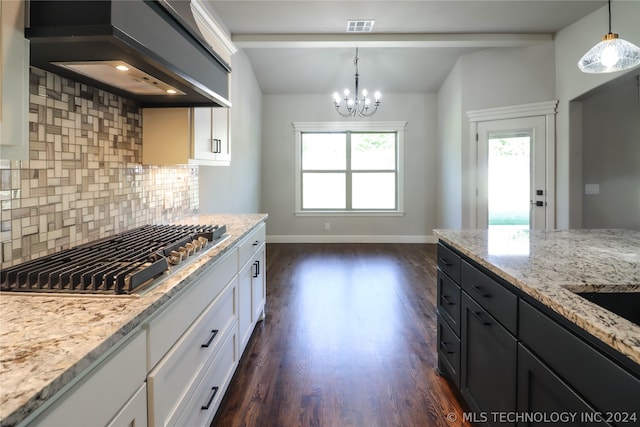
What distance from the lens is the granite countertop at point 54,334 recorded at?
60 centimetres

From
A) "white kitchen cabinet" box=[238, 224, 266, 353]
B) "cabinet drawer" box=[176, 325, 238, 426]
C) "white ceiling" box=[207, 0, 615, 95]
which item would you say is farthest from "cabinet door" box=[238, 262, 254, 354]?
"white ceiling" box=[207, 0, 615, 95]

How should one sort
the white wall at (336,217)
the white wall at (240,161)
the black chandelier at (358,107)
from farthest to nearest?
the white wall at (336,217) → the black chandelier at (358,107) → the white wall at (240,161)

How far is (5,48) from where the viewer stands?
3.02ft

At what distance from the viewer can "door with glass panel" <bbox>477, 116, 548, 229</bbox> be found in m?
4.69

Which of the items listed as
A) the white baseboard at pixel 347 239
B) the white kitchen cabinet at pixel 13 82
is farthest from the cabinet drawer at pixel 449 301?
the white baseboard at pixel 347 239

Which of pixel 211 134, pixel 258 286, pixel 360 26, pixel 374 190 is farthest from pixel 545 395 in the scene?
pixel 374 190

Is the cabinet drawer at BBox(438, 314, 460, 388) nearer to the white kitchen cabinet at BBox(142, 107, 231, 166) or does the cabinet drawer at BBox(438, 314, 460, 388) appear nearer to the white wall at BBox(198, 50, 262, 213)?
the white kitchen cabinet at BBox(142, 107, 231, 166)

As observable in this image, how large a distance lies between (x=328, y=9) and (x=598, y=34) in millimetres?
2852

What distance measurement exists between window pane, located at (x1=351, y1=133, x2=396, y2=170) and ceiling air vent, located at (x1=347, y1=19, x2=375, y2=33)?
2562mm

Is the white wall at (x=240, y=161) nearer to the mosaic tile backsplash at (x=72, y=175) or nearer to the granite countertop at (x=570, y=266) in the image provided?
the mosaic tile backsplash at (x=72, y=175)

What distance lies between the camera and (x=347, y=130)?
677 cm

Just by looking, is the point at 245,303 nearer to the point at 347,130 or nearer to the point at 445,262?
the point at 445,262

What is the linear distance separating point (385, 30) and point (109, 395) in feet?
15.4

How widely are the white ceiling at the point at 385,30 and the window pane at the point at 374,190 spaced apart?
5.97 ft
